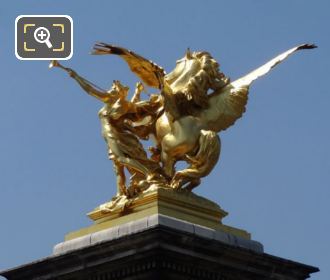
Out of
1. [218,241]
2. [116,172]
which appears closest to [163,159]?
[116,172]

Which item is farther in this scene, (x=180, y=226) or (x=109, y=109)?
(x=109, y=109)

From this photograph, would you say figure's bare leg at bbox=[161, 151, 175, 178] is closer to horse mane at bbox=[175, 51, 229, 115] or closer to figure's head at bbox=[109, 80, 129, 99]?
horse mane at bbox=[175, 51, 229, 115]

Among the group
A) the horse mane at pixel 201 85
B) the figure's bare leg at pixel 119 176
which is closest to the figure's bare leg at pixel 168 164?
the figure's bare leg at pixel 119 176

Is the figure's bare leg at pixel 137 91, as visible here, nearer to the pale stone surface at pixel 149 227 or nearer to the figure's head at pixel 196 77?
the figure's head at pixel 196 77

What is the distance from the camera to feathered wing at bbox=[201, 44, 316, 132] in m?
29.6

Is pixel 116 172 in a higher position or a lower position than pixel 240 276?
higher

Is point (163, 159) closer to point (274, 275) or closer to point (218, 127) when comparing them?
point (218, 127)

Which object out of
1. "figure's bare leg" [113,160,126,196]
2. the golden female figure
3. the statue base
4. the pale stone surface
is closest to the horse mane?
the golden female figure

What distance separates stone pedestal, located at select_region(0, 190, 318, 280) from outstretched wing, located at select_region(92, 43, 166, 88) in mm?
3222

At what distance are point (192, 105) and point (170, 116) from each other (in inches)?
24.3

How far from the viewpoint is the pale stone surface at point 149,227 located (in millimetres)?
26875

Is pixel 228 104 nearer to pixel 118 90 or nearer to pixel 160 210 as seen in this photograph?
pixel 118 90

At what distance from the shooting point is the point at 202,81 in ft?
97.5

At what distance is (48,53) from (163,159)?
137 inches
